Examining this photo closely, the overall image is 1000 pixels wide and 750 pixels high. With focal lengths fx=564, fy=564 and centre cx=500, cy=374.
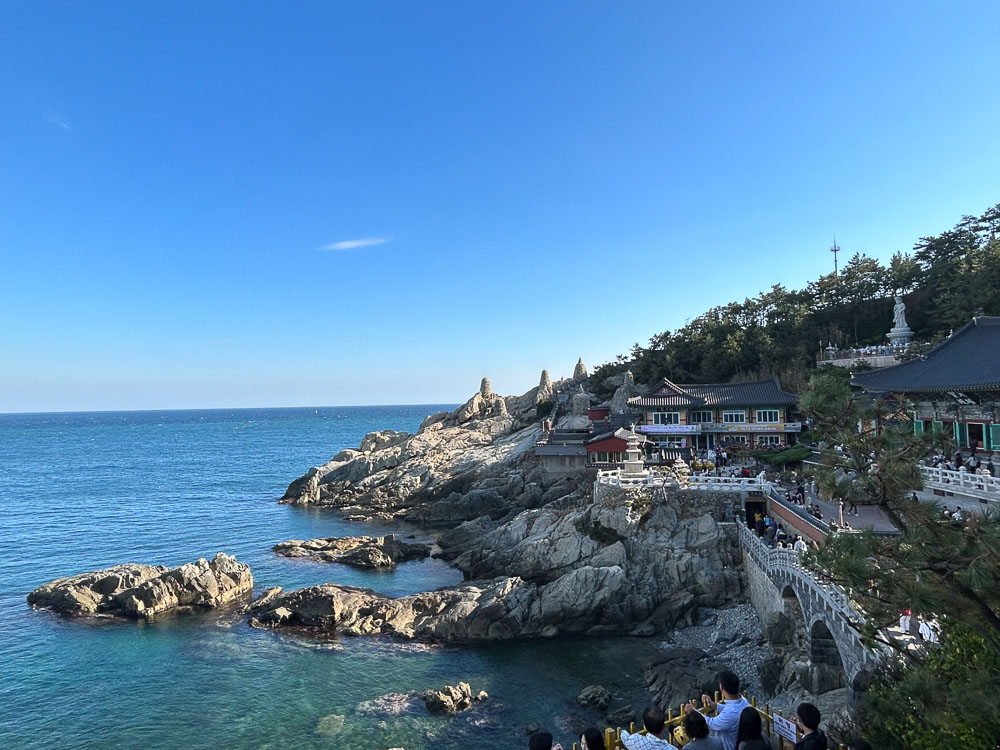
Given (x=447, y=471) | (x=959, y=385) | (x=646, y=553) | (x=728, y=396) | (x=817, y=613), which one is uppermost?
(x=959, y=385)

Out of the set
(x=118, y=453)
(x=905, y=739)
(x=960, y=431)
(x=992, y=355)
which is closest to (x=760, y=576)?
(x=960, y=431)

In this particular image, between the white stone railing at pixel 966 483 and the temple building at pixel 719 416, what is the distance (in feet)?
86.7

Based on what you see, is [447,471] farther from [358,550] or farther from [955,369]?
[955,369]

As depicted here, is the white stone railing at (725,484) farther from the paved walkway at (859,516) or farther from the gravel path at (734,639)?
the gravel path at (734,639)

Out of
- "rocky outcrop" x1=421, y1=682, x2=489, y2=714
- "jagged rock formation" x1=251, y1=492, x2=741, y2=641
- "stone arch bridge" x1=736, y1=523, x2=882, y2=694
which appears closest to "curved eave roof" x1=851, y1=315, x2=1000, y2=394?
"stone arch bridge" x1=736, y1=523, x2=882, y2=694

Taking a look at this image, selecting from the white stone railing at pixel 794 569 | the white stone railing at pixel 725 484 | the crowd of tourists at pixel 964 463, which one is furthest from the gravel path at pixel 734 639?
the crowd of tourists at pixel 964 463

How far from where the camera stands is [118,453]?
123 meters

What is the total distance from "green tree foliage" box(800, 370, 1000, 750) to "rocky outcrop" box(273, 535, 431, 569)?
3274 centimetres

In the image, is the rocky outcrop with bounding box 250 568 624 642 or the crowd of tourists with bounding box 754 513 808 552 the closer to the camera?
the crowd of tourists with bounding box 754 513 808 552

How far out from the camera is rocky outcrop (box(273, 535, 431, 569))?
38031mm

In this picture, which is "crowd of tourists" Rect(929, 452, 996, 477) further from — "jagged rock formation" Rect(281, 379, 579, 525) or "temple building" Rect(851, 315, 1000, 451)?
"jagged rock formation" Rect(281, 379, 579, 525)

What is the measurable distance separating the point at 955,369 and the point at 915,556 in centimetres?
2192

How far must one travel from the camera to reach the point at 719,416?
4781cm

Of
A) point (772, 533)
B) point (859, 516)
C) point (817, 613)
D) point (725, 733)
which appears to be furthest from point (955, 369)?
point (725, 733)
